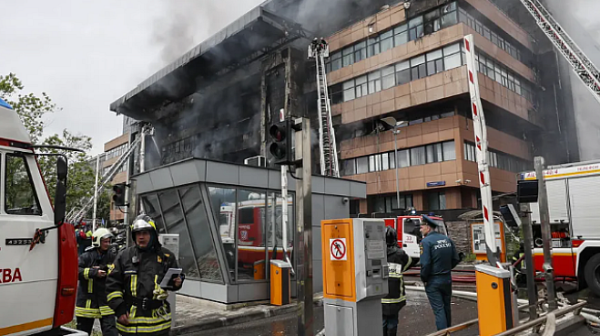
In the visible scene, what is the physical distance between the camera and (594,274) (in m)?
9.83

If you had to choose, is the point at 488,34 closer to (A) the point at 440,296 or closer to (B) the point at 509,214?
(B) the point at 509,214

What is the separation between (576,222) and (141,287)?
10.8 m

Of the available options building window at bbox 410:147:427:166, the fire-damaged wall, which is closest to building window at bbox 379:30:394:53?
building window at bbox 410:147:427:166

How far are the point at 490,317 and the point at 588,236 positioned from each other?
6.68 m

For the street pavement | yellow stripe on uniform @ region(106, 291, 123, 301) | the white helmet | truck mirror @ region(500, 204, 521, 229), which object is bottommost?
the street pavement

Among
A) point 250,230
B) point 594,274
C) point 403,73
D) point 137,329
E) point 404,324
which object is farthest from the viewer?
point 403,73

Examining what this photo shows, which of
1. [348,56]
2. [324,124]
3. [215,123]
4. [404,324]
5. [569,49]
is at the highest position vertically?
[348,56]

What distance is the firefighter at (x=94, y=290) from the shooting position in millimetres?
5116

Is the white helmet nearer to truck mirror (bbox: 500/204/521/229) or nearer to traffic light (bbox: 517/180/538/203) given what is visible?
traffic light (bbox: 517/180/538/203)

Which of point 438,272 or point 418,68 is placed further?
point 418,68

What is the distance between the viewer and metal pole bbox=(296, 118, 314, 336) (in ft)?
14.9

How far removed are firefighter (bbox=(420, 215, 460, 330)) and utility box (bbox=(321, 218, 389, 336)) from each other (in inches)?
44.2

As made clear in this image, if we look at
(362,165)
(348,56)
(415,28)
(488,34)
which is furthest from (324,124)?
(488,34)

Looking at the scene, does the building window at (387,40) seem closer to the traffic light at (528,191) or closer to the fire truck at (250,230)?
the fire truck at (250,230)
